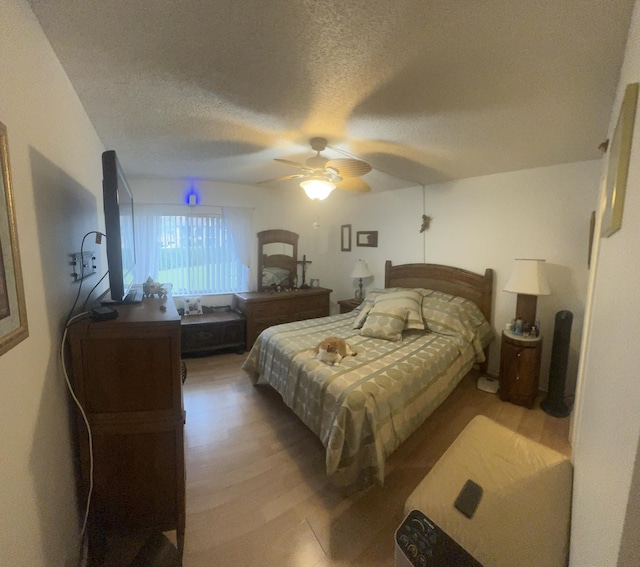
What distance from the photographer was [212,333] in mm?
3557

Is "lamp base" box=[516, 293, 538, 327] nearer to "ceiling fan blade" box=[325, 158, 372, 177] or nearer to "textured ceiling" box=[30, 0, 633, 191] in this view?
"textured ceiling" box=[30, 0, 633, 191]

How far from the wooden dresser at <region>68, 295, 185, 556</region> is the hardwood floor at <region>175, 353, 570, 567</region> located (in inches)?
12.7

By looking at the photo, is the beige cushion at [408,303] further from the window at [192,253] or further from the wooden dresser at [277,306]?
the window at [192,253]

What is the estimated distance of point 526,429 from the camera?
2.22 metres

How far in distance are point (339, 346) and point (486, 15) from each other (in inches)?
76.6

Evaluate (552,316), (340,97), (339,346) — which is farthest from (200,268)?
(552,316)

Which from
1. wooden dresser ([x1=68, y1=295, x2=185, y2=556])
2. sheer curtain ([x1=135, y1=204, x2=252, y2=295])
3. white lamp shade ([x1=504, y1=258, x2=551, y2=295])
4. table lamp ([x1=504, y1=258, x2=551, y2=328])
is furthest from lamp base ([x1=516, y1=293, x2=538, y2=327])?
sheer curtain ([x1=135, y1=204, x2=252, y2=295])

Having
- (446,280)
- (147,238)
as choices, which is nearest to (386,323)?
(446,280)

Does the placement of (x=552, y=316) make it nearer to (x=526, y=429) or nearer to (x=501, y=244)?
(x=501, y=244)

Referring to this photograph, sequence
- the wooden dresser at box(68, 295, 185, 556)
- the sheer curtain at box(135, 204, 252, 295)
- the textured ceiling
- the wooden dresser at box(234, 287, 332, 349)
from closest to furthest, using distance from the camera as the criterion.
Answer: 1. the textured ceiling
2. the wooden dresser at box(68, 295, 185, 556)
3. the sheer curtain at box(135, 204, 252, 295)
4. the wooden dresser at box(234, 287, 332, 349)

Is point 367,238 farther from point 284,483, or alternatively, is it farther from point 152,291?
point 284,483

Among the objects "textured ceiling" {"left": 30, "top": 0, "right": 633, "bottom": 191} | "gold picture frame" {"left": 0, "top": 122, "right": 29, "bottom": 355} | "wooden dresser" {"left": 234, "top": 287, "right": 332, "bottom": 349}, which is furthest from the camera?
"wooden dresser" {"left": 234, "top": 287, "right": 332, "bottom": 349}

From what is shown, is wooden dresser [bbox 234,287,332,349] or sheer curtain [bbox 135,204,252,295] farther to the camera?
wooden dresser [bbox 234,287,332,349]

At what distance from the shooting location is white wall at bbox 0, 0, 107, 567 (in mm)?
754
